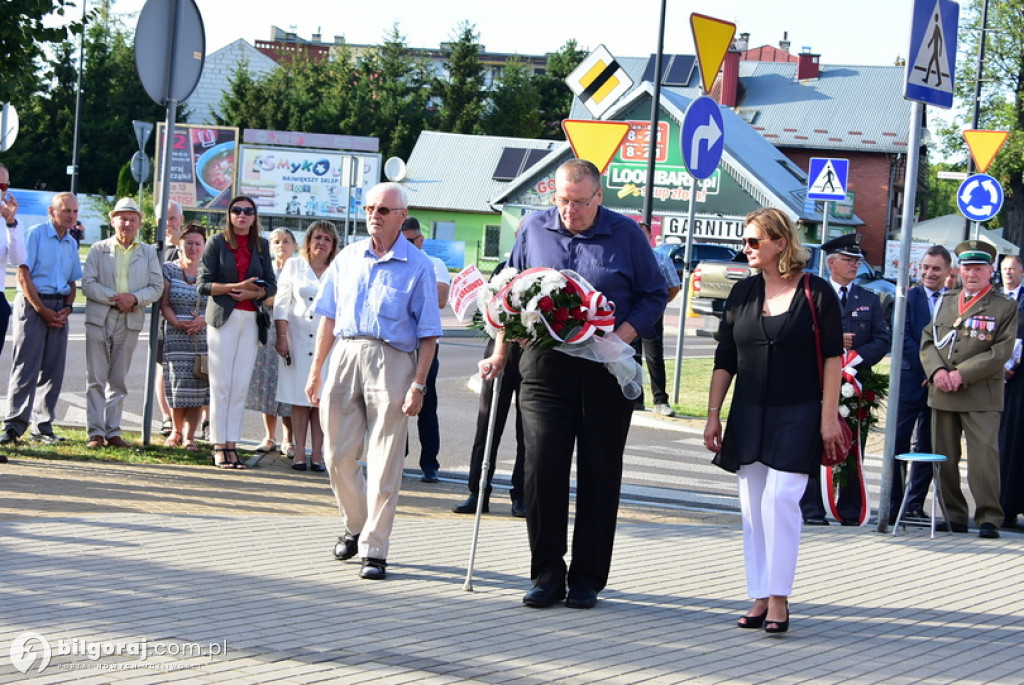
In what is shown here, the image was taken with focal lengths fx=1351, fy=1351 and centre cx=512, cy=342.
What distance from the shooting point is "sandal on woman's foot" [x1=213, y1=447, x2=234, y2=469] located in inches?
416

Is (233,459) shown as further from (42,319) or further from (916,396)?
(916,396)

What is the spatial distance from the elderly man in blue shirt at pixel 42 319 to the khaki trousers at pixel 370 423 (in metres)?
4.38

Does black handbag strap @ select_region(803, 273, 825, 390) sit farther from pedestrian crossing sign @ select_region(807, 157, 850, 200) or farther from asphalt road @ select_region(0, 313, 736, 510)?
pedestrian crossing sign @ select_region(807, 157, 850, 200)

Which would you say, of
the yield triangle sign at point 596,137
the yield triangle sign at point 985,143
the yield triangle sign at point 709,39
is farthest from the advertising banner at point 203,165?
the yield triangle sign at point 596,137

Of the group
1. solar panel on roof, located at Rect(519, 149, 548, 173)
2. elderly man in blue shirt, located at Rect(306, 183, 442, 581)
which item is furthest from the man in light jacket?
solar panel on roof, located at Rect(519, 149, 548, 173)

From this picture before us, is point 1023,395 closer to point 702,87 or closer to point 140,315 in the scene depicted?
point 702,87

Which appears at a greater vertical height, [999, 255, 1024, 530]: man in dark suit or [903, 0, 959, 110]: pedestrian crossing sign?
[903, 0, 959, 110]: pedestrian crossing sign

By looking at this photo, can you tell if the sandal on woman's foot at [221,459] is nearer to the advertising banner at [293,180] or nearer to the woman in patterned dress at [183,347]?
the woman in patterned dress at [183,347]

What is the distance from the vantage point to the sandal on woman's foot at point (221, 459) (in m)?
10.6

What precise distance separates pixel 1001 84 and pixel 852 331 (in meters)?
41.6

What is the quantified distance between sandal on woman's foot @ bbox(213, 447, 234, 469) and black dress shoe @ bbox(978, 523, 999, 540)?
18.5 feet

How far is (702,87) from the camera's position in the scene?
14.8 m

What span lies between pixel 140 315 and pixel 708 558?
5362mm

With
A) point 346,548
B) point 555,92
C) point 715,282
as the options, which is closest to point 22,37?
point 346,548
